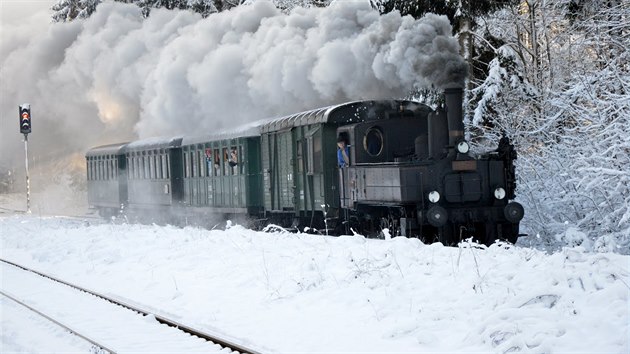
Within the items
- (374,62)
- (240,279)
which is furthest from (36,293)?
(374,62)

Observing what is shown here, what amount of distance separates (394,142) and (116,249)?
6144 millimetres

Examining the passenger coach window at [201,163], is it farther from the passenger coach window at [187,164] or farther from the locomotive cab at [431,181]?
the locomotive cab at [431,181]

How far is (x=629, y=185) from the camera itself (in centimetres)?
1353

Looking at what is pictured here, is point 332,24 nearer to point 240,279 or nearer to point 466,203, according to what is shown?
point 466,203

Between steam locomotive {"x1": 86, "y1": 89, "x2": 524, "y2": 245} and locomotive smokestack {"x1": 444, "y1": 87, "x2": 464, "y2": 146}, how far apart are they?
15 mm

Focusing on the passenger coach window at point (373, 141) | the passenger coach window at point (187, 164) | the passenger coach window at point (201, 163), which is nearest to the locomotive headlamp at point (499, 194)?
the passenger coach window at point (373, 141)

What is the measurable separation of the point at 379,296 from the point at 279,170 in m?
9.78

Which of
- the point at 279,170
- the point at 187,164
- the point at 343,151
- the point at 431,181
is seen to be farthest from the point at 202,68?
the point at 431,181

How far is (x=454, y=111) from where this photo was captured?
12.1 meters

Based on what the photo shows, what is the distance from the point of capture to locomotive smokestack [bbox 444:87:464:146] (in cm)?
1211

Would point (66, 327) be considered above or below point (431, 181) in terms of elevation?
below

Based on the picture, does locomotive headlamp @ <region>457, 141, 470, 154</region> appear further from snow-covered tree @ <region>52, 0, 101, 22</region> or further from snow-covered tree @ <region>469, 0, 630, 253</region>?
snow-covered tree @ <region>52, 0, 101, 22</region>

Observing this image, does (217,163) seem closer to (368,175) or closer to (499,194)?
(368,175)

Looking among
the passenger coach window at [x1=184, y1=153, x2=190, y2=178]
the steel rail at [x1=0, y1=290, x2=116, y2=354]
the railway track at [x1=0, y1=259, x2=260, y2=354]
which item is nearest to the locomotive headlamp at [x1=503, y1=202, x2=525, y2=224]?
the railway track at [x1=0, y1=259, x2=260, y2=354]
